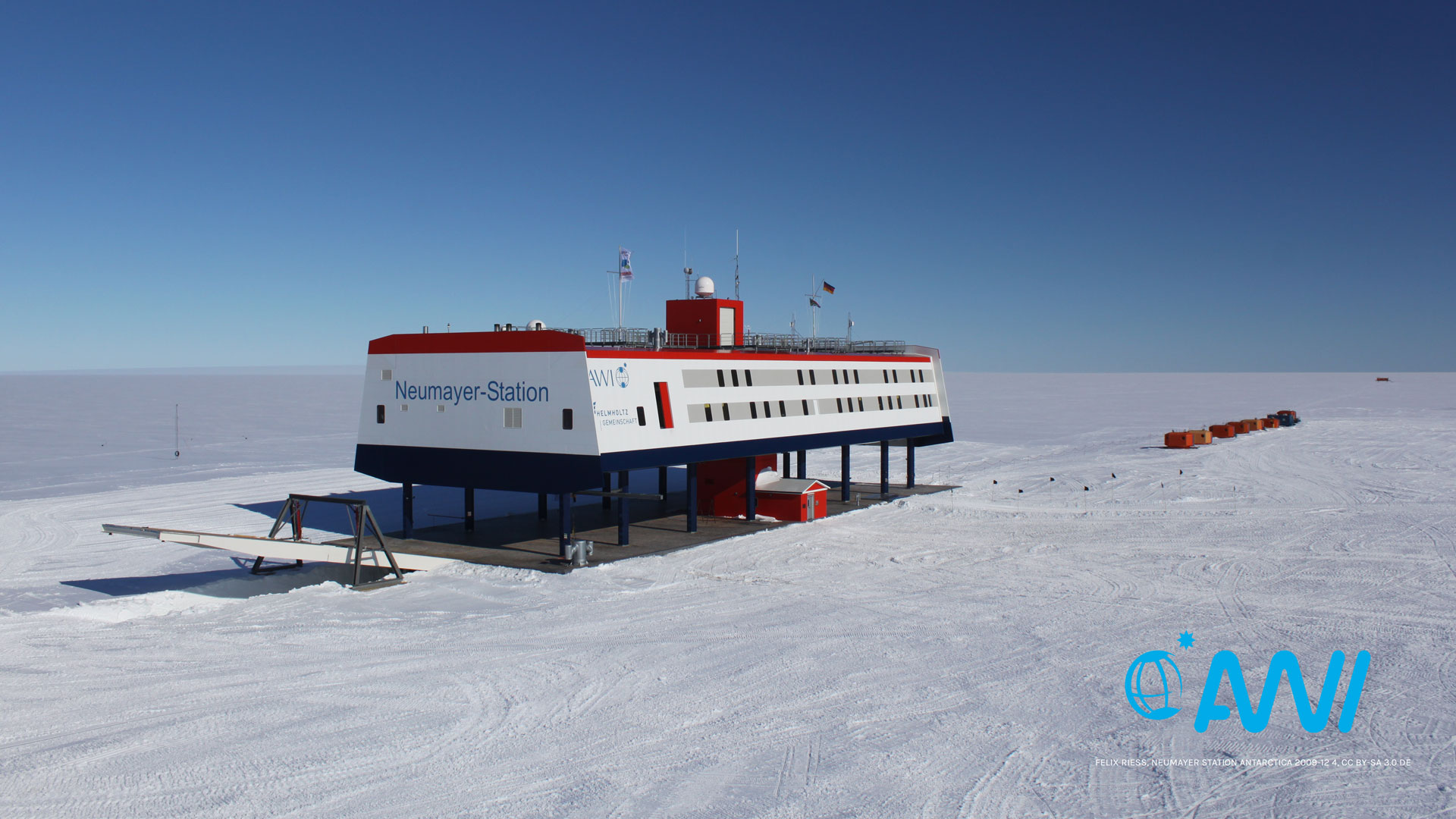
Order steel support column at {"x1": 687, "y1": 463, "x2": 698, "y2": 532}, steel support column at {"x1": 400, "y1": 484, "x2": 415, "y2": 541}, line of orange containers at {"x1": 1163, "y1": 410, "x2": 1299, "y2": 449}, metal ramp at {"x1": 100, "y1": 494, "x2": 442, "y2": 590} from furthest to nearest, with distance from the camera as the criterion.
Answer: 1. line of orange containers at {"x1": 1163, "y1": 410, "x2": 1299, "y2": 449}
2. steel support column at {"x1": 687, "y1": 463, "x2": 698, "y2": 532}
3. steel support column at {"x1": 400, "y1": 484, "x2": 415, "y2": 541}
4. metal ramp at {"x1": 100, "y1": 494, "x2": 442, "y2": 590}

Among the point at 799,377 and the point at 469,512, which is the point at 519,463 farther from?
the point at 799,377

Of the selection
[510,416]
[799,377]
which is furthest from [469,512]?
[799,377]

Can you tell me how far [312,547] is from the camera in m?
28.8

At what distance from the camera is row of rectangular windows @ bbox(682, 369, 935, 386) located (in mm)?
36600

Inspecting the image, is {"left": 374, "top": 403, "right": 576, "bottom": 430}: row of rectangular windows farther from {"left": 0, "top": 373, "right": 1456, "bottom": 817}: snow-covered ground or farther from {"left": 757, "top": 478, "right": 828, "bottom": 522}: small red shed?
{"left": 757, "top": 478, "right": 828, "bottom": 522}: small red shed

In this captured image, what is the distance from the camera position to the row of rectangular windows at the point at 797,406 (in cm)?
3650

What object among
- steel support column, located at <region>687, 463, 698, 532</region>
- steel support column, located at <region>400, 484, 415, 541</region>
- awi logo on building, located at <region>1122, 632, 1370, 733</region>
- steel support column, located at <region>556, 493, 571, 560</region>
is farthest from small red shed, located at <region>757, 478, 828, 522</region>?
awi logo on building, located at <region>1122, 632, 1370, 733</region>

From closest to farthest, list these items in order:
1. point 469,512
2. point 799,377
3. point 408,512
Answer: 1. point 408,512
2. point 469,512
3. point 799,377

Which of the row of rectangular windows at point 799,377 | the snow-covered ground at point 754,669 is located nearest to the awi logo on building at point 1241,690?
the snow-covered ground at point 754,669

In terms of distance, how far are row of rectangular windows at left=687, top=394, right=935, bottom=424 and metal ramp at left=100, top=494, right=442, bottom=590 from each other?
10.6 metres

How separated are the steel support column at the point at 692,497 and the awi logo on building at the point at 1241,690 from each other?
18.8 meters

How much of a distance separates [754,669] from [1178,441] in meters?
58.6

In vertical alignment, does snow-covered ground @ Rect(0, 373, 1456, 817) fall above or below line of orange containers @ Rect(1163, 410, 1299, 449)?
below

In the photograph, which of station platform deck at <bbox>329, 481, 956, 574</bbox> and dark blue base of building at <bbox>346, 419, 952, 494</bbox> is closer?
dark blue base of building at <bbox>346, 419, 952, 494</bbox>
